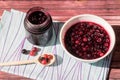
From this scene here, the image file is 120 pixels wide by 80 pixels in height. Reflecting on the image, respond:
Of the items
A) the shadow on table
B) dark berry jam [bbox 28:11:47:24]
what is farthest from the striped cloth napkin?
dark berry jam [bbox 28:11:47:24]

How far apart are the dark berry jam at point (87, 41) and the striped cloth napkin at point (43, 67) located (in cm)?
7

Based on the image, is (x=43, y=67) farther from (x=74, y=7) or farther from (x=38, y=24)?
(x=74, y=7)

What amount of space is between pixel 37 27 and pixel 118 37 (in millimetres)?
372

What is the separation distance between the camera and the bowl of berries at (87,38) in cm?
152

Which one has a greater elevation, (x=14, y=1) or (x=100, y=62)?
(x=14, y=1)

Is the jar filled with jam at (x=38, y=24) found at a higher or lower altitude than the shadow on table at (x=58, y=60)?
higher

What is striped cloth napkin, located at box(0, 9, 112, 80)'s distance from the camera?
155 cm

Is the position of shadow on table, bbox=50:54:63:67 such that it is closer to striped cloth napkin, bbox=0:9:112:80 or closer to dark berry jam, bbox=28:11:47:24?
striped cloth napkin, bbox=0:9:112:80

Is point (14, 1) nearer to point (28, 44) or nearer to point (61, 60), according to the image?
point (28, 44)

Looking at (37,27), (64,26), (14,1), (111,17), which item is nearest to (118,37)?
(111,17)

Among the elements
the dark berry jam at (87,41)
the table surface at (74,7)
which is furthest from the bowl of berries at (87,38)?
the table surface at (74,7)

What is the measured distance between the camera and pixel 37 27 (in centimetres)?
151

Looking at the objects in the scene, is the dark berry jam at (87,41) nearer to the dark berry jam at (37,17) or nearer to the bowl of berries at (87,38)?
the bowl of berries at (87,38)

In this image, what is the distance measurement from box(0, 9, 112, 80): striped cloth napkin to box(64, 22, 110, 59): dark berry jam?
0.07 m
